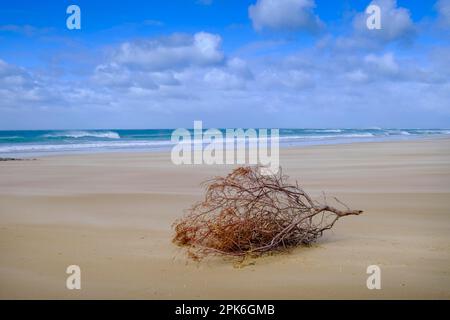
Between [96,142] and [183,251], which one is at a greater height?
[96,142]

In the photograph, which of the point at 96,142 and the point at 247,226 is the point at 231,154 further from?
the point at 96,142

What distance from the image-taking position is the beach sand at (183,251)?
4648 mm

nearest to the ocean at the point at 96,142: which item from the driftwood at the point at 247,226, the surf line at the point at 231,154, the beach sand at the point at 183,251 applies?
the surf line at the point at 231,154

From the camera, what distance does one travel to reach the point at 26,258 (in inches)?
228

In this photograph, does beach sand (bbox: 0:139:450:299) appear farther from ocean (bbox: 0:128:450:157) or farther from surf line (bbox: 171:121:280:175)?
ocean (bbox: 0:128:450:157)

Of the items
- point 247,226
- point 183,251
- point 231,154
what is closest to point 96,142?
point 231,154

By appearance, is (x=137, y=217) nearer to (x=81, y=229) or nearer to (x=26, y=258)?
(x=81, y=229)

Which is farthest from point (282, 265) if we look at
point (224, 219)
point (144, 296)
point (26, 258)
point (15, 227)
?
point (15, 227)

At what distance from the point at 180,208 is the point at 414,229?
14.2 feet

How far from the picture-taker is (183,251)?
597cm

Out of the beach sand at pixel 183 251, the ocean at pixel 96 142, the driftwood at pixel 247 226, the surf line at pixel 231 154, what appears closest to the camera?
the beach sand at pixel 183 251

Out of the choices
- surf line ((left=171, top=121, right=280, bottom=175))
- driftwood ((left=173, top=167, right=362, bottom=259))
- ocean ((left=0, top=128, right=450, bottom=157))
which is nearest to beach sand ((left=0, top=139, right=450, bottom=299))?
driftwood ((left=173, top=167, right=362, bottom=259))

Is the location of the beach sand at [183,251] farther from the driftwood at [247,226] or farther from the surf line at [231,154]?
the surf line at [231,154]

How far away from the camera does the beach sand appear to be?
4.65 metres
